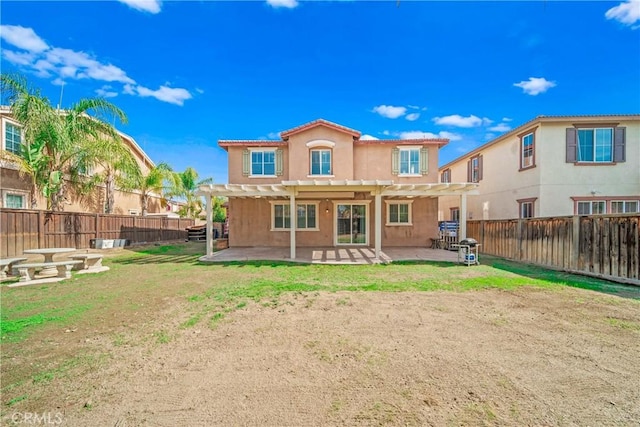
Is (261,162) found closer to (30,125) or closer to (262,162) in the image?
(262,162)

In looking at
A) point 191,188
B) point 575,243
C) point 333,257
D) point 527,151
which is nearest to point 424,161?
point 527,151

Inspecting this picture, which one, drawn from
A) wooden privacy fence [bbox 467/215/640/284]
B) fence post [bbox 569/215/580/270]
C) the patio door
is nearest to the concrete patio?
the patio door

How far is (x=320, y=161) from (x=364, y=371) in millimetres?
12205

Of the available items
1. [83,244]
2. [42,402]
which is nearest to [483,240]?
[42,402]

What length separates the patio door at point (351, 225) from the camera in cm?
1496

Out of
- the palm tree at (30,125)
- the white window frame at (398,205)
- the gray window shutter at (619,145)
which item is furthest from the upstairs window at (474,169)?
the palm tree at (30,125)

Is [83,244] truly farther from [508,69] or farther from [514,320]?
[508,69]

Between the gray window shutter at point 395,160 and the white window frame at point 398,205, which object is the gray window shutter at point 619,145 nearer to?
the white window frame at point 398,205

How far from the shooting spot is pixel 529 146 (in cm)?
1438

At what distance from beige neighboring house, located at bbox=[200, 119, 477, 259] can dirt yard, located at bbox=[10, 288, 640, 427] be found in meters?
9.80

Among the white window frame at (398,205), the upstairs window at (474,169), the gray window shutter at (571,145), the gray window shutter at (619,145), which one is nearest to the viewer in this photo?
the gray window shutter at (619,145)

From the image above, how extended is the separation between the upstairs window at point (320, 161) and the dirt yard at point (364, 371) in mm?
10050

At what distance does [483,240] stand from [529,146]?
5711mm

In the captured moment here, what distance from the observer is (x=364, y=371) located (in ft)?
10.3
